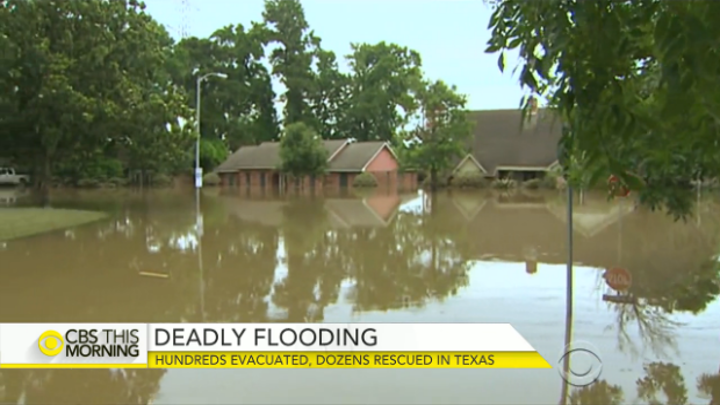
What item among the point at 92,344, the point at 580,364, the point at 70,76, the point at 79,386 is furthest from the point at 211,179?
the point at 580,364

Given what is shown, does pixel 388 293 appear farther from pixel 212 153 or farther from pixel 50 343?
pixel 212 153

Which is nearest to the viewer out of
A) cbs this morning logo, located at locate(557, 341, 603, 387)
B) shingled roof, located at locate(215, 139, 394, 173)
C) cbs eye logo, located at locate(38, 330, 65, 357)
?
cbs this morning logo, located at locate(557, 341, 603, 387)

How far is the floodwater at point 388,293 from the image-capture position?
6.51 metres

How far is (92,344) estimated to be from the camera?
24.5 ft

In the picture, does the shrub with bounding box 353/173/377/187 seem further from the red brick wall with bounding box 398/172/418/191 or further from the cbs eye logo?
the cbs eye logo

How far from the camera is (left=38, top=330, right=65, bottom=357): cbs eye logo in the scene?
23.3 feet

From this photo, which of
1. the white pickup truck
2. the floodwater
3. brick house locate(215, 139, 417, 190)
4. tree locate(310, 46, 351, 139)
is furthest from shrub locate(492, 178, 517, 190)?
the white pickup truck

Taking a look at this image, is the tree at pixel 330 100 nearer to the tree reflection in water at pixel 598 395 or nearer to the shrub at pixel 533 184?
the shrub at pixel 533 184

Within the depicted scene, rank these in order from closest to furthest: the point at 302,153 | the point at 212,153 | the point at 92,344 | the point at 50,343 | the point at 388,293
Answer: the point at 50,343, the point at 92,344, the point at 388,293, the point at 302,153, the point at 212,153

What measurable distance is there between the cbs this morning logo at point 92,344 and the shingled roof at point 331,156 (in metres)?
52.6

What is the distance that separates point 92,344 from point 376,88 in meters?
69.6

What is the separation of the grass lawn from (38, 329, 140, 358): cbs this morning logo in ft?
45.4

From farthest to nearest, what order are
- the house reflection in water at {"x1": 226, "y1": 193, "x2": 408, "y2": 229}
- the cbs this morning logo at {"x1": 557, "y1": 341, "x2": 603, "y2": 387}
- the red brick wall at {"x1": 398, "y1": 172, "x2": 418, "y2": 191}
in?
the red brick wall at {"x1": 398, "y1": 172, "x2": 418, "y2": 191}
the house reflection in water at {"x1": 226, "y1": 193, "x2": 408, "y2": 229}
the cbs this morning logo at {"x1": 557, "y1": 341, "x2": 603, "y2": 387}

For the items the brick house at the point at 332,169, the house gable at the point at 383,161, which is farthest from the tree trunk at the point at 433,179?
the house gable at the point at 383,161
